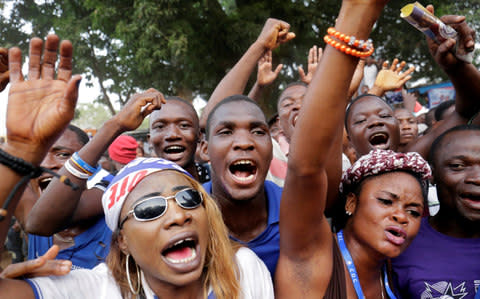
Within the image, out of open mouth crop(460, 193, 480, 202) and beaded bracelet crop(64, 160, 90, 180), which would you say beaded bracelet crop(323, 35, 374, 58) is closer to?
open mouth crop(460, 193, 480, 202)

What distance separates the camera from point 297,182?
1.79 meters

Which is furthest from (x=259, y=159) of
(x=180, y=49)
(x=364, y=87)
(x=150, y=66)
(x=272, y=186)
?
(x=150, y=66)

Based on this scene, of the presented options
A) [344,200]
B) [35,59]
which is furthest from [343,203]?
[35,59]

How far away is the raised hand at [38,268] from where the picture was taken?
1.77 meters

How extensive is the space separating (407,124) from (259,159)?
3329 millimetres

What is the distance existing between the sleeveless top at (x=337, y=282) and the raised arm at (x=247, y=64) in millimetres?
1734

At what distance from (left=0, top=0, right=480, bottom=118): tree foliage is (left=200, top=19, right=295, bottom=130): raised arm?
668 cm

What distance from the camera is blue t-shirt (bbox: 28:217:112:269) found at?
2.70 meters

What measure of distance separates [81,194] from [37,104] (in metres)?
1.03

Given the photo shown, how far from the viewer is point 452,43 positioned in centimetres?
244

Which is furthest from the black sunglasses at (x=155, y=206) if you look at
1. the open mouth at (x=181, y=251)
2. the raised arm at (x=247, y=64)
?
the raised arm at (x=247, y=64)

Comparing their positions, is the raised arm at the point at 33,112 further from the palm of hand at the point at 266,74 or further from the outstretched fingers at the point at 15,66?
the palm of hand at the point at 266,74

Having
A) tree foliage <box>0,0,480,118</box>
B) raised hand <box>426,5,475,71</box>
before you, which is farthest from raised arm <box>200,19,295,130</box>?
tree foliage <box>0,0,480,118</box>

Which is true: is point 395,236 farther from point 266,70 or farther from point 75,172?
point 266,70
